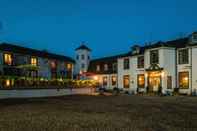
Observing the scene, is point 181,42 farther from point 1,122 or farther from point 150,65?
point 1,122

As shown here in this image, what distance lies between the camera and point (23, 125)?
33.9ft

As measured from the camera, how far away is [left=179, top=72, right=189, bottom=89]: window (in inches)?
1323

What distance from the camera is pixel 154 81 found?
124ft

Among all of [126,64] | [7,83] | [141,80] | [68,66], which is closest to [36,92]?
[7,83]

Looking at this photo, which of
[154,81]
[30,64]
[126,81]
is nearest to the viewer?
[154,81]

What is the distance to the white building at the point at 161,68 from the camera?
33.3 m

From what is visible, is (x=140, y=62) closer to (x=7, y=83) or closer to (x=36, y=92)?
(x=36, y=92)

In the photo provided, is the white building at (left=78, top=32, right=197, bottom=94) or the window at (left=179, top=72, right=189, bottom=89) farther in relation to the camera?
the window at (left=179, top=72, right=189, bottom=89)

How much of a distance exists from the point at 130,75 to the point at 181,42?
1013 cm

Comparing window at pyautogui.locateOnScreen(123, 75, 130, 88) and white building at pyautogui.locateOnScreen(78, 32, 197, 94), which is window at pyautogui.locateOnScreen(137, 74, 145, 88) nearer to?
white building at pyautogui.locateOnScreen(78, 32, 197, 94)

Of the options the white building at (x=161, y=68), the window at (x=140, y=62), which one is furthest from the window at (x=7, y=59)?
the window at (x=140, y=62)

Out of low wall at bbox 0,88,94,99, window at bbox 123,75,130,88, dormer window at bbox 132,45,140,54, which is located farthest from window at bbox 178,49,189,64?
low wall at bbox 0,88,94,99

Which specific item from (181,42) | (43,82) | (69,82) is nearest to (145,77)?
(181,42)

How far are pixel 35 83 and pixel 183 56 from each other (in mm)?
18825
